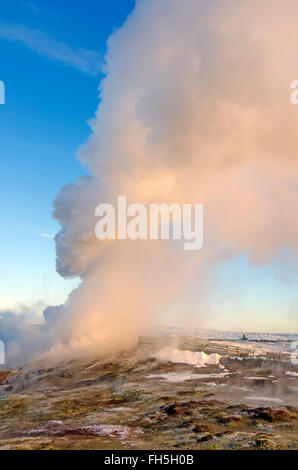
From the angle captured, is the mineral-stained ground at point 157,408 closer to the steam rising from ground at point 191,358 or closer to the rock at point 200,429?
the rock at point 200,429

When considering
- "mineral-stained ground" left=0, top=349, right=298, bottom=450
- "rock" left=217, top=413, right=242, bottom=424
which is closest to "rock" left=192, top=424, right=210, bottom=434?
"mineral-stained ground" left=0, top=349, right=298, bottom=450

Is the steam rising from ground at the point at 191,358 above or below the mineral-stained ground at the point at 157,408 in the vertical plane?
below

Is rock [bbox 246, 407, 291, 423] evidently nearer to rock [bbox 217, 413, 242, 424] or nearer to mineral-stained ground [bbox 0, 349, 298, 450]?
mineral-stained ground [bbox 0, 349, 298, 450]

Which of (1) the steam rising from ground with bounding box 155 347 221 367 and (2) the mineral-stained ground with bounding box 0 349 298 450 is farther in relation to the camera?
(1) the steam rising from ground with bounding box 155 347 221 367

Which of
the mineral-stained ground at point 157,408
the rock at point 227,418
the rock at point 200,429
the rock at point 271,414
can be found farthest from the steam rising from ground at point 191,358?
the rock at point 200,429

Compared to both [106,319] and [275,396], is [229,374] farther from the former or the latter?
[106,319]

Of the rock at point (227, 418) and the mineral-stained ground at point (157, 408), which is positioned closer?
the mineral-stained ground at point (157, 408)
